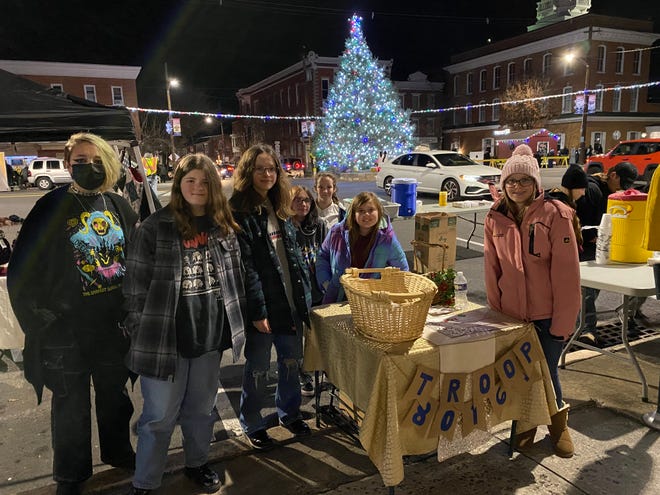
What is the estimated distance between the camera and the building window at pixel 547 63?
39.8 metres

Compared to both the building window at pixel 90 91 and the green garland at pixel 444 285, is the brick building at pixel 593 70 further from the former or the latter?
the green garland at pixel 444 285

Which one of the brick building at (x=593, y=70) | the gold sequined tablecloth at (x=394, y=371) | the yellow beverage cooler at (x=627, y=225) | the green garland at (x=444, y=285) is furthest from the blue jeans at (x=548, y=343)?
the brick building at (x=593, y=70)

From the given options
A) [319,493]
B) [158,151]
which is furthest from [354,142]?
[319,493]

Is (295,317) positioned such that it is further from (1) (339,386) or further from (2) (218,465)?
(2) (218,465)

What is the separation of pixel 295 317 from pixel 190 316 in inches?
31.0

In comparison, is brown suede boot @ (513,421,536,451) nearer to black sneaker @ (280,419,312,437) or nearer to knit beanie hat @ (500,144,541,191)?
black sneaker @ (280,419,312,437)

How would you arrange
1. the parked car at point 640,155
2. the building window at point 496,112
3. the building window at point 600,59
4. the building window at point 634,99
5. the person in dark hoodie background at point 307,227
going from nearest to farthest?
A: the person in dark hoodie background at point 307,227 → the parked car at point 640,155 → the building window at point 600,59 → the building window at point 634,99 → the building window at point 496,112

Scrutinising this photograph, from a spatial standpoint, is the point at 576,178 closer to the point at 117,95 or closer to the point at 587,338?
the point at 587,338

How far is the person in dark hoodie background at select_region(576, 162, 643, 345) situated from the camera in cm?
464

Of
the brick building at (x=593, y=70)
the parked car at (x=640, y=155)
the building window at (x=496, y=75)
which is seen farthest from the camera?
the building window at (x=496, y=75)

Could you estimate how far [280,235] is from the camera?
10.2ft

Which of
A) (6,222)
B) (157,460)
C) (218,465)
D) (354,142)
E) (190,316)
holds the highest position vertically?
(354,142)

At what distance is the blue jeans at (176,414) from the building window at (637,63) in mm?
48110

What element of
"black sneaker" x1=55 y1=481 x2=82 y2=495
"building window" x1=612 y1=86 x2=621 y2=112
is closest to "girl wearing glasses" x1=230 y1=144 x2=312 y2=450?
"black sneaker" x1=55 y1=481 x2=82 y2=495
